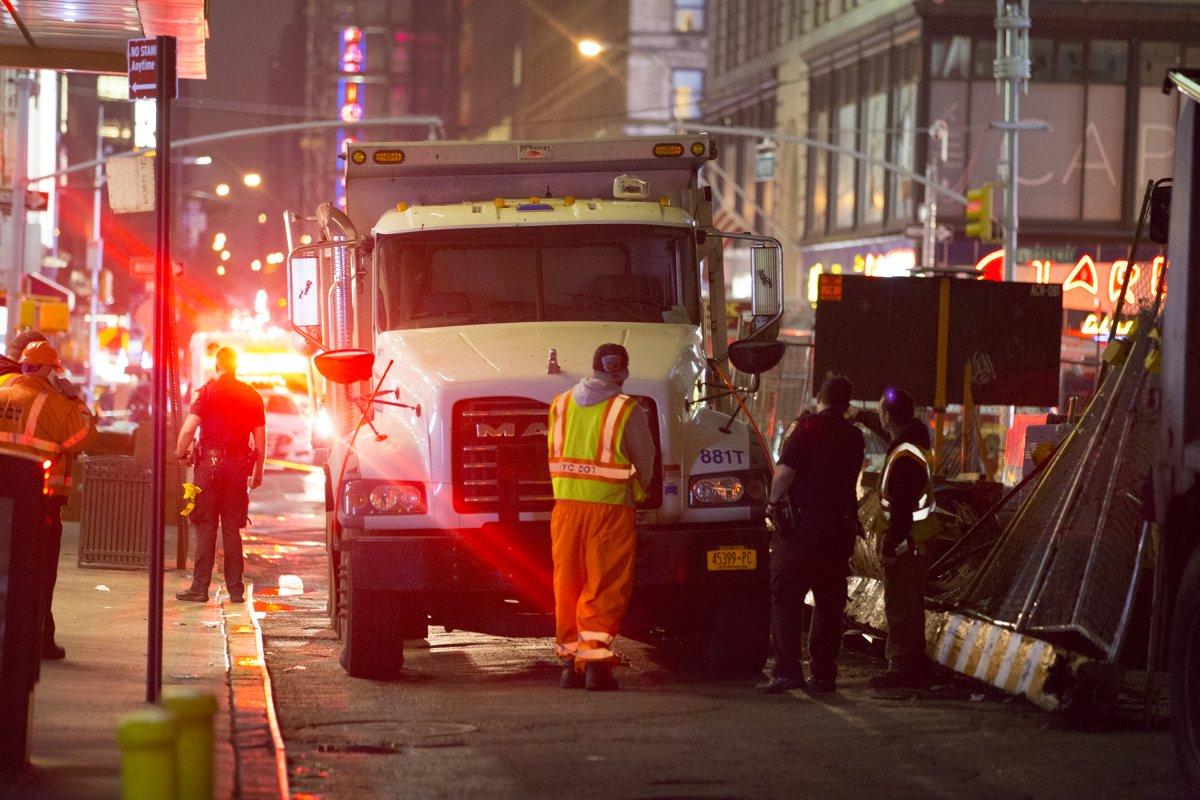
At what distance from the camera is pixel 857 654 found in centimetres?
1368

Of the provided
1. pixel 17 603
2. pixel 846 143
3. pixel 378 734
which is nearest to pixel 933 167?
pixel 846 143

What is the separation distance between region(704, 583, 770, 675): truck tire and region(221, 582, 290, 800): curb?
264 cm

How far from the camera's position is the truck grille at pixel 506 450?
11555mm

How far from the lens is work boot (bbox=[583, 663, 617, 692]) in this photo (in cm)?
1120

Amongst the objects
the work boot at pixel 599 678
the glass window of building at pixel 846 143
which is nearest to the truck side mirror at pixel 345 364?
the work boot at pixel 599 678

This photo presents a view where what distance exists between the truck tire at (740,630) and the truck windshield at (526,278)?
1.96 m

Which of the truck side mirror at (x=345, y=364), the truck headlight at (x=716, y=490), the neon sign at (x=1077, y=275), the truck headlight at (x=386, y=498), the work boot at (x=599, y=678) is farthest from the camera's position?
the neon sign at (x=1077, y=275)

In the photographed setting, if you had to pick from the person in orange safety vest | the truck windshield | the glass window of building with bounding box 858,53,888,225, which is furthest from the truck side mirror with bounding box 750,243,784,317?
the glass window of building with bounding box 858,53,888,225

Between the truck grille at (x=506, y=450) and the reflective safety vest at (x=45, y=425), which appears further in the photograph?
the reflective safety vest at (x=45, y=425)

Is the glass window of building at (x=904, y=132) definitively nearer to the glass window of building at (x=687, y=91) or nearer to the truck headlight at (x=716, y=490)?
the glass window of building at (x=687, y=91)

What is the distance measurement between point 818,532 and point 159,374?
4.28 metres

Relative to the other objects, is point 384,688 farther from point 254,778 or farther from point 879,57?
point 879,57

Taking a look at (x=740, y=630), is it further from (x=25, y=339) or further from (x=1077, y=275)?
(x=1077, y=275)

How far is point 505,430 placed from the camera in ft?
38.1
